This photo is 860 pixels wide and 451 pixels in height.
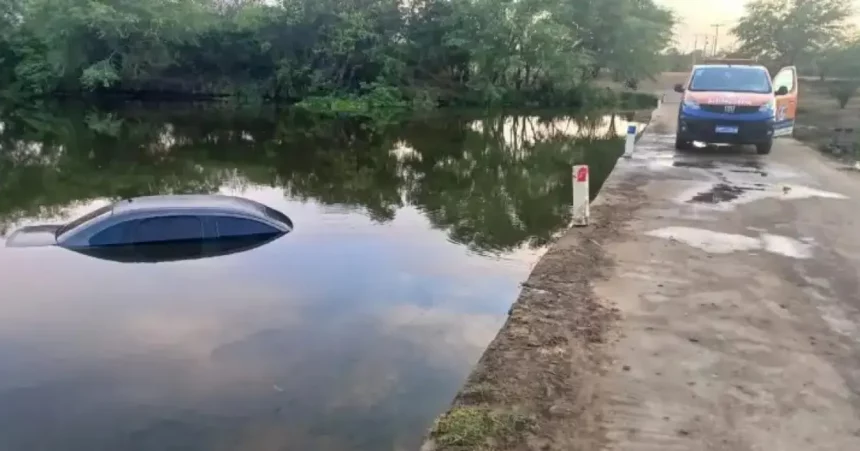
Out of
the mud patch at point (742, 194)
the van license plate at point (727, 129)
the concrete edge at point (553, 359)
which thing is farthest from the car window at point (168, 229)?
the van license plate at point (727, 129)

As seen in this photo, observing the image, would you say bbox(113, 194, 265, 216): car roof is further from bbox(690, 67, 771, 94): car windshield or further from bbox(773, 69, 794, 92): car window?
bbox(773, 69, 794, 92): car window

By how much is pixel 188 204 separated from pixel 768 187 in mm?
11723

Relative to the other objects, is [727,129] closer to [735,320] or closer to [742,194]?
[742,194]

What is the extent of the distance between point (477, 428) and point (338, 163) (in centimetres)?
1855

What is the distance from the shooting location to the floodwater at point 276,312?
22.8 feet

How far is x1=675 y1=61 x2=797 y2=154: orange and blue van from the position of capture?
60.2 ft

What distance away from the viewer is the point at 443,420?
595 centimetres

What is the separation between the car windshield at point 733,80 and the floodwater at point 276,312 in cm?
363

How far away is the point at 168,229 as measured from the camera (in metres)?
12.1

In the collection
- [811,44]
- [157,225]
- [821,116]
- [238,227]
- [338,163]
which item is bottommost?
[238,227]

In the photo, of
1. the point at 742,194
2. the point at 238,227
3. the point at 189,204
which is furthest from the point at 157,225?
the point at 742,194

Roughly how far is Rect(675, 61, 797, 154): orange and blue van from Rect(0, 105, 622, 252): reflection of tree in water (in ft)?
9.29

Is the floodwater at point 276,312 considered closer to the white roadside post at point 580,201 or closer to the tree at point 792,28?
the white roadside post at point 580,201

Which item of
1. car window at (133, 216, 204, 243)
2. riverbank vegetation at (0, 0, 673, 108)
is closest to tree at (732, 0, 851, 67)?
riverbank vegetation at (0, 0, 673, 108)
